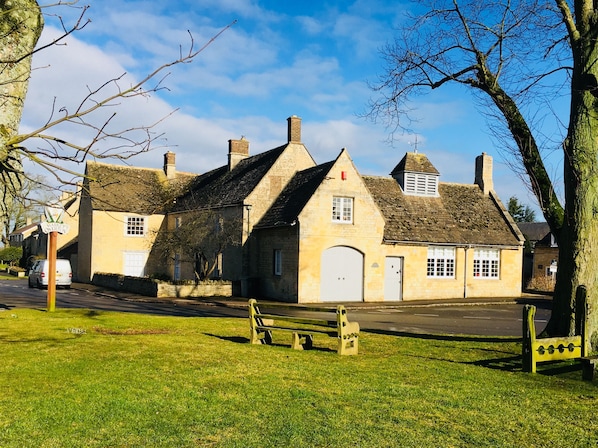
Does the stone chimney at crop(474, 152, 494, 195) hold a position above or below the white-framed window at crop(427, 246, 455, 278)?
above

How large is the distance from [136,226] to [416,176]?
20251mm

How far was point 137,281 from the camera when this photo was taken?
31.7 meters

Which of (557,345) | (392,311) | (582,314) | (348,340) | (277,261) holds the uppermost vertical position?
(277,261)

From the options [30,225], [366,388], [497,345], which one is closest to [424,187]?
[497,345]

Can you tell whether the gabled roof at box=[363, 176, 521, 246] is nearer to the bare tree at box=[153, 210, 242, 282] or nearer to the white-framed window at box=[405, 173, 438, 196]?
the white-framed window at box=[405, 173, 438, 196]

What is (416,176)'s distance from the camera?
1437 inches

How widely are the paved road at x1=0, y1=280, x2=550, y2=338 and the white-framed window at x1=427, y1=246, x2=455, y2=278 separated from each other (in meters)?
3.00

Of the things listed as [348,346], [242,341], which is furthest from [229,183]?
[348,346]

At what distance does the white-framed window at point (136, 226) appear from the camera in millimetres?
40719

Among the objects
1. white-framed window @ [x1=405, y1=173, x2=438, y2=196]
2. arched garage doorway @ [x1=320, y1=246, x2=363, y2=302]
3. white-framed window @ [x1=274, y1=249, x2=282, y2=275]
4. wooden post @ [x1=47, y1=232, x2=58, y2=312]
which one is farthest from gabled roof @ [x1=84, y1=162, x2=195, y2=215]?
wooden post @ [x1=47, y1=232, x2=58, y2=312]

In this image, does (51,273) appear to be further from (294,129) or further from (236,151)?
(236,151)

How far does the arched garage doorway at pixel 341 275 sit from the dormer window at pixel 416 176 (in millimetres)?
8015

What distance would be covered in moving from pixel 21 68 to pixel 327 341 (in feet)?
37.5

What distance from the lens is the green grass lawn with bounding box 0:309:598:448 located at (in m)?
6.12
